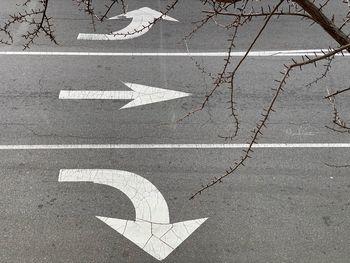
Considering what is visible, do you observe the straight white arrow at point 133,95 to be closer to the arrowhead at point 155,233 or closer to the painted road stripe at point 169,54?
the painted road stripe at point 169,54

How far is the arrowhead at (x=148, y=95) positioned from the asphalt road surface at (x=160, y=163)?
10 cm

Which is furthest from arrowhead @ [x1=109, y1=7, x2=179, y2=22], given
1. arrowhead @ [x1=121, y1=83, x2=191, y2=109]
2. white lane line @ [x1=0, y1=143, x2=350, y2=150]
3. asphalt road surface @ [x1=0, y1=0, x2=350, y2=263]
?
white lane line @ [x1=0, y1=143, x2=350, y2=150]

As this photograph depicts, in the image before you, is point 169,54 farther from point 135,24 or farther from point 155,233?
point 155,233

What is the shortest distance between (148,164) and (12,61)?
4.34 meters

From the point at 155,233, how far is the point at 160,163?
4.75ft

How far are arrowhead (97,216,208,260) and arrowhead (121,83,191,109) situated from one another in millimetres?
2858

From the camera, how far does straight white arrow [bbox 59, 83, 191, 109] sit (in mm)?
9102

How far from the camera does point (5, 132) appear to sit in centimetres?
828

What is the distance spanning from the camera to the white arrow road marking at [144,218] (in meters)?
6.49

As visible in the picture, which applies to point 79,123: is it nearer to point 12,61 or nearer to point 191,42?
point 12,61

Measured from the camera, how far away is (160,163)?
7770mm

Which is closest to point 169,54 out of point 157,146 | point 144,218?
point 157,146

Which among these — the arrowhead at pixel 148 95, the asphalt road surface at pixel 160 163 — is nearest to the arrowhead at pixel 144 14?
the asphalt road surface at pixel 160 163

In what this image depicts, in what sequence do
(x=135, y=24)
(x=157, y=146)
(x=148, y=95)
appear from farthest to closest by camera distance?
(x=135, y=24) → (x=148, y=95) → (x=157, y=146)
